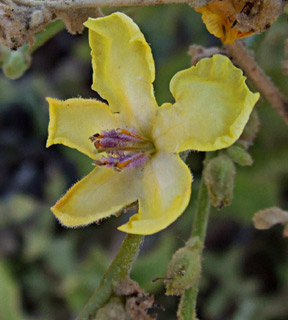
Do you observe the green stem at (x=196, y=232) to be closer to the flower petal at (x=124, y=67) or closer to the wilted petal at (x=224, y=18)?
the flower petal at (x=124, y=67)

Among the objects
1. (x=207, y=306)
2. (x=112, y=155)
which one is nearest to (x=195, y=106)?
(x=112, y=155)

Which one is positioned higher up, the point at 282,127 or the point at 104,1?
the point at 104,1

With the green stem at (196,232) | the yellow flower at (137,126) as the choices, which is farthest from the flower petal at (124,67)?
the green stem at (196,232)

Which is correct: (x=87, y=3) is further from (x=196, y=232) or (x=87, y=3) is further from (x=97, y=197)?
(x=196, y=232)

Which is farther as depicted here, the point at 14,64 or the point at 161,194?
the point at 14,64

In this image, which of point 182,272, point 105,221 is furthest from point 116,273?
point 105,221

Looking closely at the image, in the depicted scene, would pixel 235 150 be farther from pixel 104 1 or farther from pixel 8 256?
pixel 8 256
